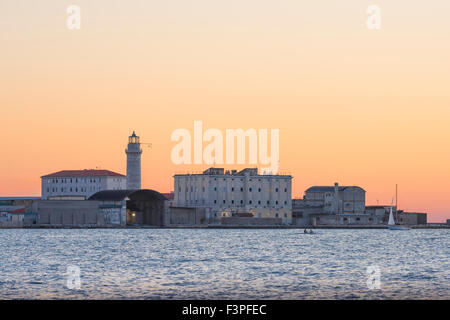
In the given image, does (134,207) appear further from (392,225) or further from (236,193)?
(392,225)

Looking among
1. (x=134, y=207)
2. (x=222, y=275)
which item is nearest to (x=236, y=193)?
(x=134, y=207)

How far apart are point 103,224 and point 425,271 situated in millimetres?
106576

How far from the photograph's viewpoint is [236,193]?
164500 millimetres

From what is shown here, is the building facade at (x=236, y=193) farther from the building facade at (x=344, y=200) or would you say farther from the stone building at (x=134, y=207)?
the stone building at (x=134, y=207)

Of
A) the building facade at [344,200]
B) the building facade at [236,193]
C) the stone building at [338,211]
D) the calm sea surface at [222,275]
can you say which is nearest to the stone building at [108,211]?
the building facade at [236,193]

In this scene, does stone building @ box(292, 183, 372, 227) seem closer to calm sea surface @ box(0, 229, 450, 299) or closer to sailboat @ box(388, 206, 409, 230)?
sailboat @ box(388, 206, 409, 230)

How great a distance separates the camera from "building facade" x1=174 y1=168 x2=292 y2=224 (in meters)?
162

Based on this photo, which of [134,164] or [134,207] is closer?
[134,207]

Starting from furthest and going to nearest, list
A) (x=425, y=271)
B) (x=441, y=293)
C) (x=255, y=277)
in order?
(x=425, y=271) < (x=255, y=277) < (x=441, y=293)

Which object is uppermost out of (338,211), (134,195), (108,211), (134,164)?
(134,164)

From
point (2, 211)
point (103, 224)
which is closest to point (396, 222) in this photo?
point (103, 224)

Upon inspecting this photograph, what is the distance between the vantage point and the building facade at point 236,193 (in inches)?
6358
